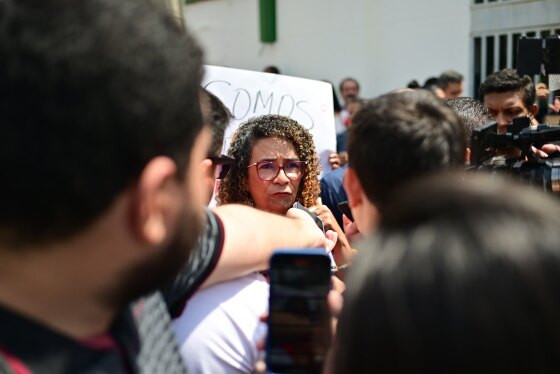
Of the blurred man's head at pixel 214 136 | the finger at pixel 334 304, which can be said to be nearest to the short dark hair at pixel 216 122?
the blurred man's head at pixel 214 136

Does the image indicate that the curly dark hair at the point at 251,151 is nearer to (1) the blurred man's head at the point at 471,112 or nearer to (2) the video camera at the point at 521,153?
(1) the blurred man's head at the point at 471,112

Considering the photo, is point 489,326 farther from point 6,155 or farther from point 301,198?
point 301,198

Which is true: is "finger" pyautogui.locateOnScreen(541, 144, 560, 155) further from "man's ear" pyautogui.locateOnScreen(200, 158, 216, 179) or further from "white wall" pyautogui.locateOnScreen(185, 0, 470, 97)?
"white wall" pyautogui.locateOnScreen(185, 0, 470, 97)

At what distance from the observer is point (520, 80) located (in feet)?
11.0

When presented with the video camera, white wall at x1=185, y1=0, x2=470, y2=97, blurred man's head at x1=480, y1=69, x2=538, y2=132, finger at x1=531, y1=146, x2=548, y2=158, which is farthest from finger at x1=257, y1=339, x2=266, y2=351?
white wall at x1=185, y1=0, x2=470, y2=97

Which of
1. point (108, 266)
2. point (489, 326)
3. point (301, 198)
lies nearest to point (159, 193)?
point (108, 266)

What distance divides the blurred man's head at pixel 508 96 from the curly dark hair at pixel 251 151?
1362 millimetres

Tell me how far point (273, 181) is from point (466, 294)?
172 centimetres

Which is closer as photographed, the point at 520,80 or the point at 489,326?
the point at 489,326

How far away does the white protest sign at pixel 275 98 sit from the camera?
277 cm

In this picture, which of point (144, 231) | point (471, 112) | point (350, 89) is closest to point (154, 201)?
point (144, 231)

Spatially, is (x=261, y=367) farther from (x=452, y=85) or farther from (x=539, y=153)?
(x=452, y=85)

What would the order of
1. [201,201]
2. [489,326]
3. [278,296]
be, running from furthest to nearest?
[278,296] < [201,201] < [489,326]

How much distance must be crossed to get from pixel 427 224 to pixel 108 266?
36cm
